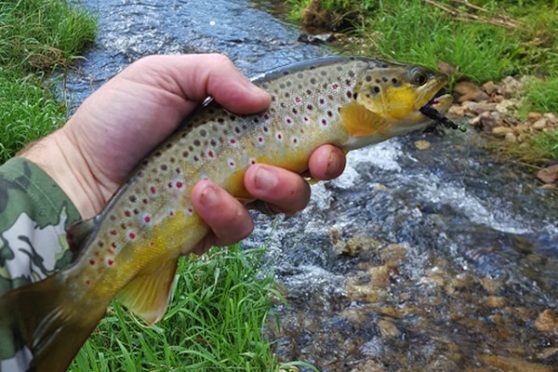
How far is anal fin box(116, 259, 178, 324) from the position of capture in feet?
8.93

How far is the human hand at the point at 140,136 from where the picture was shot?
294cm

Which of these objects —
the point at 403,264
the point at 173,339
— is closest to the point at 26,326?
the point at 173,339

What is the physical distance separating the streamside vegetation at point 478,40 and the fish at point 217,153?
4.90 m

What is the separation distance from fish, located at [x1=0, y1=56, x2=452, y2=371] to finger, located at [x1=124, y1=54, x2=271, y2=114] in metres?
0.05

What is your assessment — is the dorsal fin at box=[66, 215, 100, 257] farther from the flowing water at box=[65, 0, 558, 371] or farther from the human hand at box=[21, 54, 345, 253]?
the flowing water at box=[65, 0, 558, 371]

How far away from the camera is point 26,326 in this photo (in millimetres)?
2354

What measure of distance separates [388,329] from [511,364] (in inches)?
32.6

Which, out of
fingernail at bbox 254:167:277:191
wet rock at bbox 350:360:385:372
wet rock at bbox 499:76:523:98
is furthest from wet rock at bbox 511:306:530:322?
wet rock at bbox 499:76:523:98

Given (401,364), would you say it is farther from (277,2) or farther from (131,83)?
(277,2)

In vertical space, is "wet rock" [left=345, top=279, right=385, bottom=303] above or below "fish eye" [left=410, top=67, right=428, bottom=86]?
below

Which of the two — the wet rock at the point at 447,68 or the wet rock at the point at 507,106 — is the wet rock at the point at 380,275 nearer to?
the wet rock at the point at 507,106

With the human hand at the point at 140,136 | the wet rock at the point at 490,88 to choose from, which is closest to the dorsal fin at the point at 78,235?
the human hand at the point at 140,136

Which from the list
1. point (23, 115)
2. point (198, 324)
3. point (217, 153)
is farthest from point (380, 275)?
point (23, 115)

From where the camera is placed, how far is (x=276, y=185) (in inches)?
113
